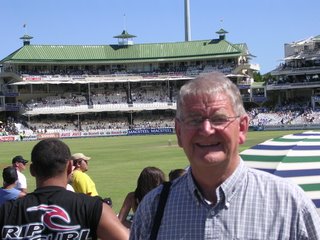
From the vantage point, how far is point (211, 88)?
322cm

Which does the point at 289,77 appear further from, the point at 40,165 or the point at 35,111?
the point at 40,165

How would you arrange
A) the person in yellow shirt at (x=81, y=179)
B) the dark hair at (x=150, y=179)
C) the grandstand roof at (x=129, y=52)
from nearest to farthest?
the dark hair at (x=150, y=179)
the person in yellow shirt at (x=81, y=179)
the grandstand roof at (x=129, y=52)

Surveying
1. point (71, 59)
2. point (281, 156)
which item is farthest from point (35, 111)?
point (281, 156)

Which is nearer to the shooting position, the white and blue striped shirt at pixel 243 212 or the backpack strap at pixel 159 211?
the white and blue striped shirt at pixel 243 212

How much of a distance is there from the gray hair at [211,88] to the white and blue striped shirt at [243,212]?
0.36 m

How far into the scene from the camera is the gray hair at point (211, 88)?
3.21 metres

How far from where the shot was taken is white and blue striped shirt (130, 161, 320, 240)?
3072 millimetres

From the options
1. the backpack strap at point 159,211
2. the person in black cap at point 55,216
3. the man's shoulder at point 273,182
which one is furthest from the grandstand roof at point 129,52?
the man's shoulder at point 273,182

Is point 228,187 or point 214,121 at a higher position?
point 214,121

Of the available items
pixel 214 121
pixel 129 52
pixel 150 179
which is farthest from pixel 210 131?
pixel 129 52

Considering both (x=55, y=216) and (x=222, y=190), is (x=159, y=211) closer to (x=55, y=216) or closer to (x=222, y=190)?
(x=222, y=190)

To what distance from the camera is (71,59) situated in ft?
306

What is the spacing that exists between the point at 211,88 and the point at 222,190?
21.8 inches

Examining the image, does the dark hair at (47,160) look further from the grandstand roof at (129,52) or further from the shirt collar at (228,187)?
the grandstand roof at (129,52)
